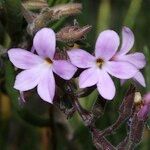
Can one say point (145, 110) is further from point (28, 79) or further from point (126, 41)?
point (28, 79)

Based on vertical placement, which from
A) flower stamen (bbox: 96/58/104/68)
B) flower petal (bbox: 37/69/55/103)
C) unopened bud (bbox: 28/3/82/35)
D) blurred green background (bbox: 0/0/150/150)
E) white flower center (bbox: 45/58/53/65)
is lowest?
blurred green background (bbox: 0/0/150/150)

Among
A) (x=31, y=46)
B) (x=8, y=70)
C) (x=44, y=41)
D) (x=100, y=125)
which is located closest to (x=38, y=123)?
(x=100, y=125)

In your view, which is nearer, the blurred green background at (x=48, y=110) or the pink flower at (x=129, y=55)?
the pink flower at (x=129, y=55)

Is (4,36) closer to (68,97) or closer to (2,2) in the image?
(2,2)

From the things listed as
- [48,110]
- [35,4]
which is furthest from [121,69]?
[48,110]

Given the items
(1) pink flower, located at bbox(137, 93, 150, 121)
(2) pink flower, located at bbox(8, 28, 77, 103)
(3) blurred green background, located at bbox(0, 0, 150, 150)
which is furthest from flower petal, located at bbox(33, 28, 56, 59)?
(1) pink flower, located at bbox(137, 93, 150, 121)

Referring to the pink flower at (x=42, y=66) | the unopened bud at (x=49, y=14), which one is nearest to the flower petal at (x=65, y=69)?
the pink flower at (x=42, y=66)

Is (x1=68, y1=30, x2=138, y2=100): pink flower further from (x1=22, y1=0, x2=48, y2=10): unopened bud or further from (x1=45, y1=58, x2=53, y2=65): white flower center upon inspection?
(x1=22, y1=0, x2=48, y2=10): unopened bud

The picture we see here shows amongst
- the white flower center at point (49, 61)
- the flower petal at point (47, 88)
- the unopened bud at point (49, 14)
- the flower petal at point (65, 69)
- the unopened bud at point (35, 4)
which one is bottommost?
the flower petal at point (47, 88)

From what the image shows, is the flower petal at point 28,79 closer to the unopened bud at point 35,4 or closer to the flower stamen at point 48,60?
the flower stamen at point 48,60
